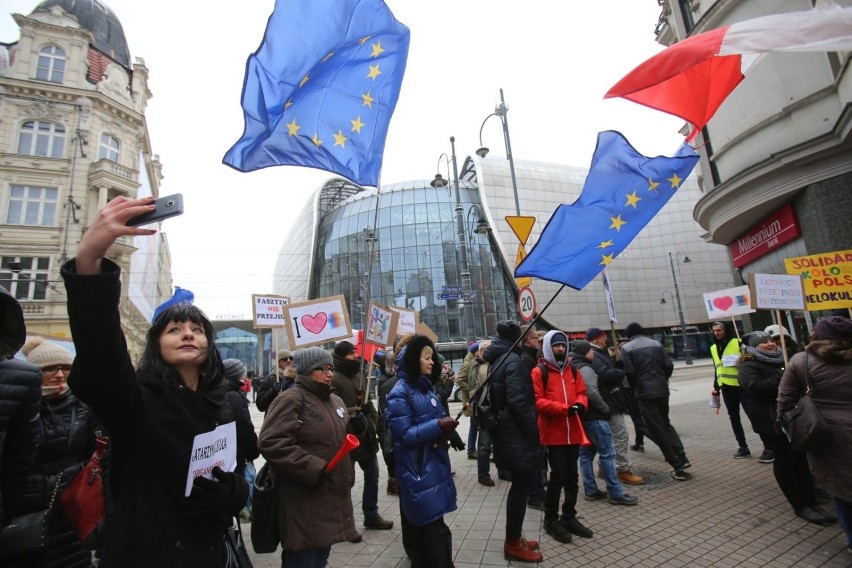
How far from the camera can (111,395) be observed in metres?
1.39

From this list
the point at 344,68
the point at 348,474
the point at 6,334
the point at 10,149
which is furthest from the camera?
the point at 10,149

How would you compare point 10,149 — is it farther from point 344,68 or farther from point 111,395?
point 111,395

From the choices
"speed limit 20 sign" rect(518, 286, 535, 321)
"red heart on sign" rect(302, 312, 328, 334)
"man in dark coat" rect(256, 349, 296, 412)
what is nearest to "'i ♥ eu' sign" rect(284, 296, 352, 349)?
"red heart on sign" rect(302, 312, 328, 334)

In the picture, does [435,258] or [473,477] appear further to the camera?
[435,258]

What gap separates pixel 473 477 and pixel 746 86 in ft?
36.9

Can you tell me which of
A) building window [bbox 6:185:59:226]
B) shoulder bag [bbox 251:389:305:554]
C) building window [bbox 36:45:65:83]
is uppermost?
building window [bbox 36:45:65:83]

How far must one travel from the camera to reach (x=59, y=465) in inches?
97.7

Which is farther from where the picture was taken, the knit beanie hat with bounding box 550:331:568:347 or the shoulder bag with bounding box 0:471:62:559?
the knit beanie hat with bounding box 550:331:568:347

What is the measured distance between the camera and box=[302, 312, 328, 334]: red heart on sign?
6934mm

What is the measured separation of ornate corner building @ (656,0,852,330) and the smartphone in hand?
404 inches

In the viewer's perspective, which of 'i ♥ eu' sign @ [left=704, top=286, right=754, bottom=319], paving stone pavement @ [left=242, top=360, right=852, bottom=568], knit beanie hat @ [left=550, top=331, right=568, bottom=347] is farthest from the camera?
'i ♥ eu' sign @ [left=704, top=286, right=754, bottom=319]

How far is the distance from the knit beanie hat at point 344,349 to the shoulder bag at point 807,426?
4.13 meters

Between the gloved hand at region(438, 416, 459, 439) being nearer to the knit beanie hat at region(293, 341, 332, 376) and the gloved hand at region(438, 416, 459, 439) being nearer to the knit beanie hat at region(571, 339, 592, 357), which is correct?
the knit beanie hat at region(293, 341, 332, 376)

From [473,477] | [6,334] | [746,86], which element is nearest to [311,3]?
[6,334]
